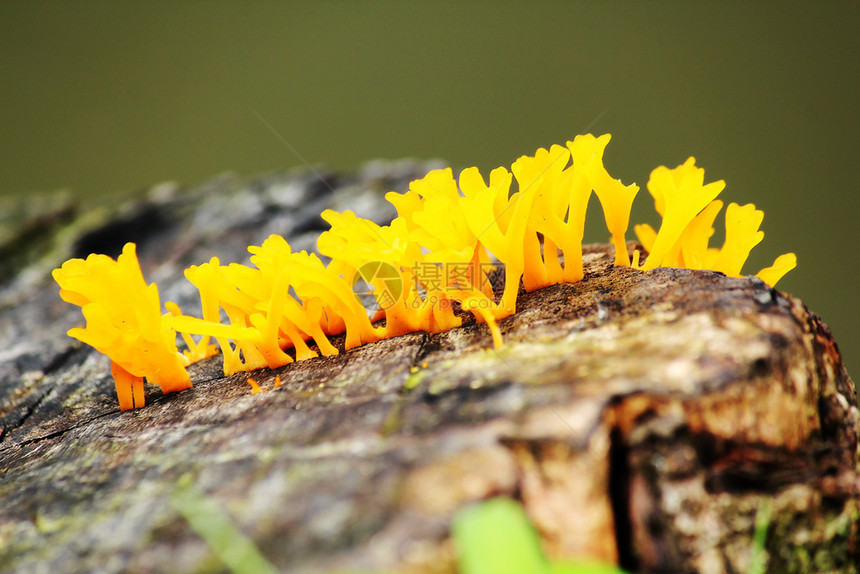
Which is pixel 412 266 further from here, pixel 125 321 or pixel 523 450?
pixel 125 321

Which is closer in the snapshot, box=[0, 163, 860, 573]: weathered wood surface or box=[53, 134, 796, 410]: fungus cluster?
box=[0, 163, 860, 573]: weathered wood surface

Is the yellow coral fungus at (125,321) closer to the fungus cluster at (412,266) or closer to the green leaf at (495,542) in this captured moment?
the fungus cluster at (412,266)

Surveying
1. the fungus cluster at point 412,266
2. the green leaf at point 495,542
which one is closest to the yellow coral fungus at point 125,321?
the fungus cluster at point 412,266

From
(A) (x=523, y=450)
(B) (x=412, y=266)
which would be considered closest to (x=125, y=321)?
(B) (x=412, y=266)

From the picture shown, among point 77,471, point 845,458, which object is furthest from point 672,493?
point 77,471

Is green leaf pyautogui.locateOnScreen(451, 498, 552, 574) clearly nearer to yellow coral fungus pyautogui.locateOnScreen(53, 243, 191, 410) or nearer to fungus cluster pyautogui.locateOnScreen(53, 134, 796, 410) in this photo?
fungus cluster pyautogui.locateOnScreen(53, 134, 796, 410)

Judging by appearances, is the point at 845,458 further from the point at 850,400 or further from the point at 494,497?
the point at 494,497

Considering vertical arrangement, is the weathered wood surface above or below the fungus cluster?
below

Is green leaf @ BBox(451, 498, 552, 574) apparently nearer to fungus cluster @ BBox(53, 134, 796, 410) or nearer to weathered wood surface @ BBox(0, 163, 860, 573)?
weathered wood surface @ BBox(0, 163, 860, 573)

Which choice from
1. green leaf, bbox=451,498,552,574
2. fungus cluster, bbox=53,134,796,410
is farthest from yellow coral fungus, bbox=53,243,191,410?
green leaf, bbox=451,498,552,574
